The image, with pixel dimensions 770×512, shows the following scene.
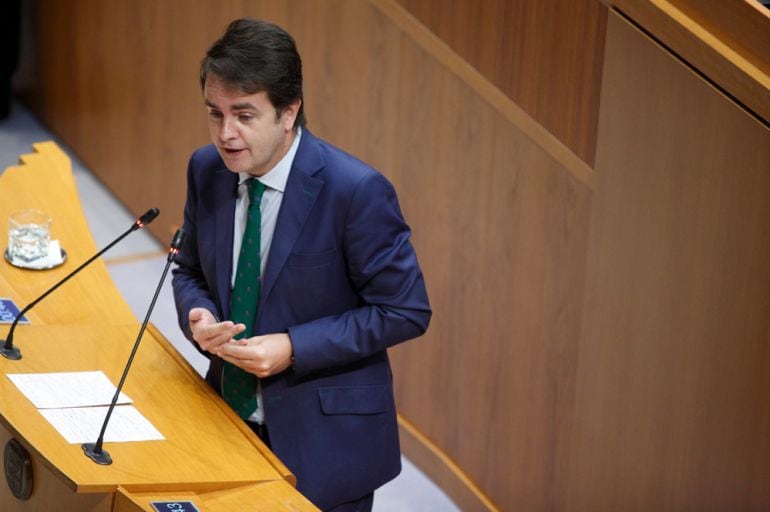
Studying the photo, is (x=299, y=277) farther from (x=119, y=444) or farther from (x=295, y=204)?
(x=119, y=444)

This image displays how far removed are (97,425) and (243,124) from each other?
660mm

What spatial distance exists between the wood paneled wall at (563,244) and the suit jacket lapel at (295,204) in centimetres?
96

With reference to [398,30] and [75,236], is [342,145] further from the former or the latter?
[75,236]

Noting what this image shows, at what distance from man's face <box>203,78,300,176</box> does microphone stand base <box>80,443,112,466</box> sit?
0.60m

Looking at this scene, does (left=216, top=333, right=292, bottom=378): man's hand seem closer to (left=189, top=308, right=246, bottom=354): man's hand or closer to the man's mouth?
(left=189, top=308, right=246, bottom=354): man's hand

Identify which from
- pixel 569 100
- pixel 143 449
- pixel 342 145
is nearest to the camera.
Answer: pixel 143 449

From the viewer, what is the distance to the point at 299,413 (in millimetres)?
2789

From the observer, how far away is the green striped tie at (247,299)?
2.76 m

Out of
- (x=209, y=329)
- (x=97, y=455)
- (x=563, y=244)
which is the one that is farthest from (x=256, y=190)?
(x=563, y=244)

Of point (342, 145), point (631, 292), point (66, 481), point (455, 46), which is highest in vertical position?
point (455, 46)

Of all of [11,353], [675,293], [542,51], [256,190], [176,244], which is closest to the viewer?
[176,244]

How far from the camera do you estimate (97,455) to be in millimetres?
2539

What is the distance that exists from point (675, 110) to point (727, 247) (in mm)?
346

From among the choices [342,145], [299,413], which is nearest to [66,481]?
[299,413]
